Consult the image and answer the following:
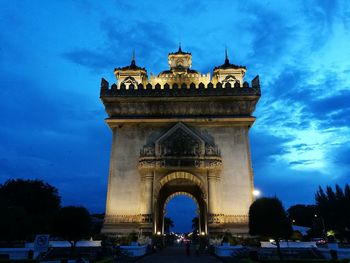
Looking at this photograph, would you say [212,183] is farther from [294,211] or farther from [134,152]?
[294,211]

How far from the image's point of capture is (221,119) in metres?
30.1

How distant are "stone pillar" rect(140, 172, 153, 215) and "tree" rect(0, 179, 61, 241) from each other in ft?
47.0

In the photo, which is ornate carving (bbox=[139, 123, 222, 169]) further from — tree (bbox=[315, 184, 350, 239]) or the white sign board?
tree (bbox=[315, 184, 350, 239])

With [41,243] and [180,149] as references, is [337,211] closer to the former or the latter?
[180,149]


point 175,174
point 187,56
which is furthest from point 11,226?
point 187,56

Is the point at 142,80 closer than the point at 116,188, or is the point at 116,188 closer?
the point at 116,188

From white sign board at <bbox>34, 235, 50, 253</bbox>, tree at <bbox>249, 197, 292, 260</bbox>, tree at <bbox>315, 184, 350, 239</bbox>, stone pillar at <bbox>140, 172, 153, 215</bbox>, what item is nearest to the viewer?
white sign board at <bbox>34, 235, 50, 253</bbox>

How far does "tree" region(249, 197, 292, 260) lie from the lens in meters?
18.8

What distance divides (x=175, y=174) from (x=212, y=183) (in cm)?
342

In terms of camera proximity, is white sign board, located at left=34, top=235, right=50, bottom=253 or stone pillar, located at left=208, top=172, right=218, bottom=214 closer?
white sign board, located at left=34, top=235, right=50, bottom=253

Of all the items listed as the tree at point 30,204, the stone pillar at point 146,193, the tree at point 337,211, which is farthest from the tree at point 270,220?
the tree at point 337,211

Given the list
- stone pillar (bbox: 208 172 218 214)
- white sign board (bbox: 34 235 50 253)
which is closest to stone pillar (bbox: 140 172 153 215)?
stone pillar (bbox: 208 172 218 214)

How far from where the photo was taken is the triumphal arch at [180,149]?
27.3m

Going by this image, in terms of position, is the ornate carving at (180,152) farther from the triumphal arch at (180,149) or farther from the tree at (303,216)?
the tree at (303,216)
